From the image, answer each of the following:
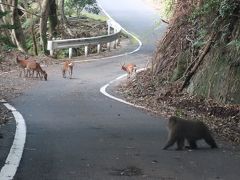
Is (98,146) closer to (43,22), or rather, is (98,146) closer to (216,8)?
(216,8)

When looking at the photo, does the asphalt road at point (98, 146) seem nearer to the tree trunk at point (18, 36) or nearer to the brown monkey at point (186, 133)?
the brown monkey at point (186, 133)

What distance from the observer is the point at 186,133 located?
31.9ft

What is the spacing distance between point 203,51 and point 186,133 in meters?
7.39

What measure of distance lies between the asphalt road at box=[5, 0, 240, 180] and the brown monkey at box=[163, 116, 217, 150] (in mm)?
227

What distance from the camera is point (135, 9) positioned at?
56344 mm

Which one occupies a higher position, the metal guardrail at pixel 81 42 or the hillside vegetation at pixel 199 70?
the hillside vegetation at pixel 199 70

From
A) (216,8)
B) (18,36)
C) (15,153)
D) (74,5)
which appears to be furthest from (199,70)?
(74,5)

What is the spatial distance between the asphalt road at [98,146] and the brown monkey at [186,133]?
0.74 feet

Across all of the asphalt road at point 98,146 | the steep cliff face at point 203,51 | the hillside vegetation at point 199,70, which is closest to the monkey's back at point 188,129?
the asphalt road at point 98,146

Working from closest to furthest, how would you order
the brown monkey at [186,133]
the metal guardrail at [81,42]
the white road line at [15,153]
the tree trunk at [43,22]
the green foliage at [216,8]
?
the white road line at [15,153] → the brown monkey at [186,133] → the green foliage at [216,8] → the metal guardrail at [81,42] → the tree trunk at [43,22]

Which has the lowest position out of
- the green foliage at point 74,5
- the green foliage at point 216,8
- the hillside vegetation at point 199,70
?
the green foliage at point 74,5

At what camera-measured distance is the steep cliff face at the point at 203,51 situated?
49.3 feet

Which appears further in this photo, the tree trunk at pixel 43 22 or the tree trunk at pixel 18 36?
the tree trunk at pixel 43 22

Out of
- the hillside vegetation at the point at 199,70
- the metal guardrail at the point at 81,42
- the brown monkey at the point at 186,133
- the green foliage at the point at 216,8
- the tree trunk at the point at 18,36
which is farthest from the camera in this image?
the tree trunk at the point at 18,36
